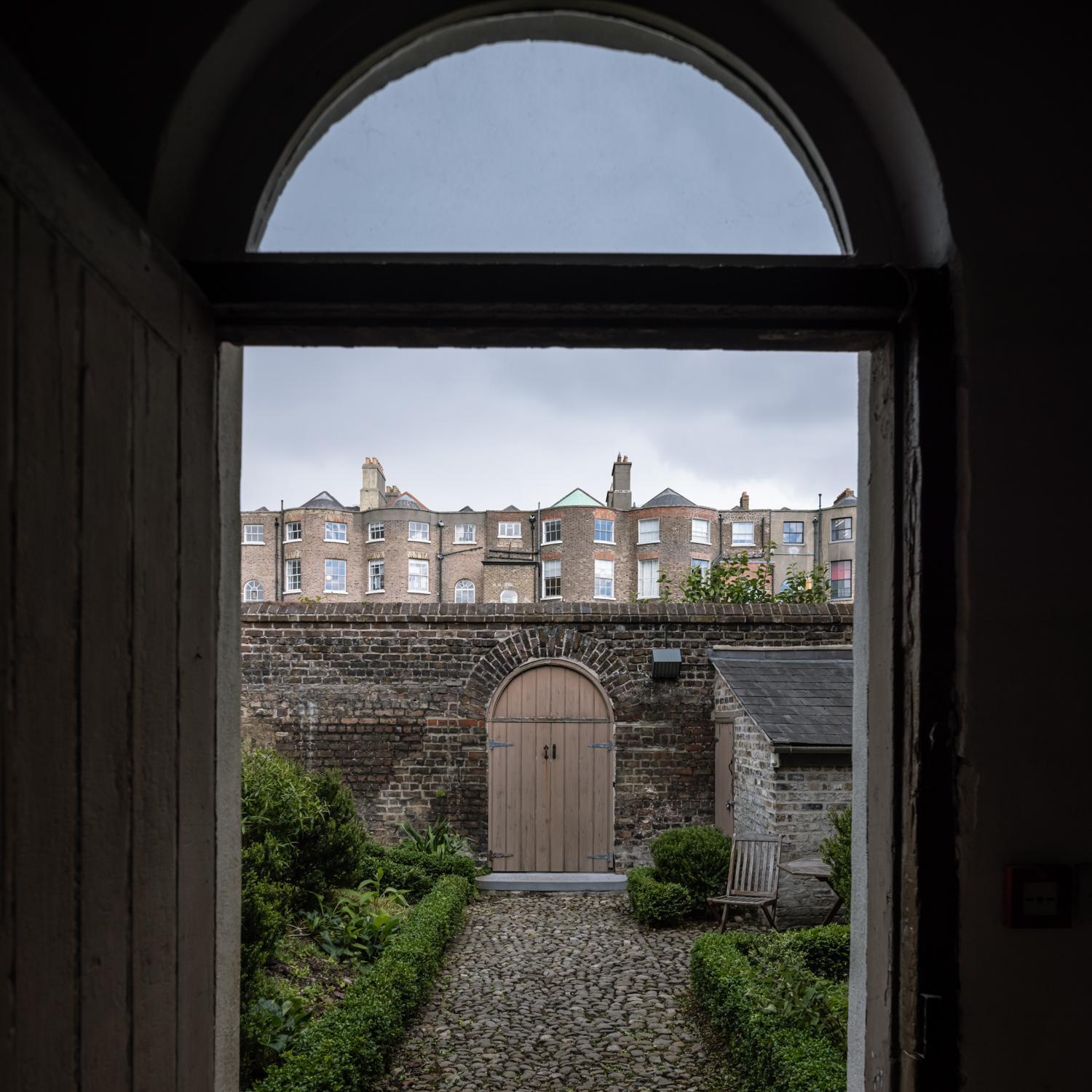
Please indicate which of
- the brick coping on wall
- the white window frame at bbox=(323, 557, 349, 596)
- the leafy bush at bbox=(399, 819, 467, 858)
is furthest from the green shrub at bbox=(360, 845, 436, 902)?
the white window frame at bbox=(323, 557, 349, 596)

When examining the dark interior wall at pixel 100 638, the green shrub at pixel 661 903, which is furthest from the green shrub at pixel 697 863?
the dark interior wall at pixel 100 638

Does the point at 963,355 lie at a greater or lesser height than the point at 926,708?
greater

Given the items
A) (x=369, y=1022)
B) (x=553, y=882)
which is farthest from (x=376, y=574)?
(x=369, y=1022)

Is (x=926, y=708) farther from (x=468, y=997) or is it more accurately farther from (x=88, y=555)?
(x=468, y=997)

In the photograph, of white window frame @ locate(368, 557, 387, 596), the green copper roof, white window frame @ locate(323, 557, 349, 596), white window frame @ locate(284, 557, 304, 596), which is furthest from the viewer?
white window frame @ locate(284, 557, 304, 596)

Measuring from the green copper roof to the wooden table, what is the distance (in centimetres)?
2633

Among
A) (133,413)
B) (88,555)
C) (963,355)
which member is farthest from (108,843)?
(963,355)

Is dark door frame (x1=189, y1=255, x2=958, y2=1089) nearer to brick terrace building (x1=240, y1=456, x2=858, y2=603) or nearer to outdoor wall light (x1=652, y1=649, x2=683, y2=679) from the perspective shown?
outdoor wall light (x1=652, y1=649, x2=683, y2=679)

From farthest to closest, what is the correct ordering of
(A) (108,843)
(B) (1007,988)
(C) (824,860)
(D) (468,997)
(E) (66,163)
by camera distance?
1. (C) (824,860)
2. (D) (468,997)
3. (B) (1007,988)
4. (A) (108,843)
5. (E) (66,163)

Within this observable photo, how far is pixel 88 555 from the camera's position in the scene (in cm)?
107

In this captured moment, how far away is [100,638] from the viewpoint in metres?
1.10

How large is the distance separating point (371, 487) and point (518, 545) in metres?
6.90

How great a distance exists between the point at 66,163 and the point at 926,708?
4.90 feet

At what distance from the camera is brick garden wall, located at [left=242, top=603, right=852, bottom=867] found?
32.0ft
